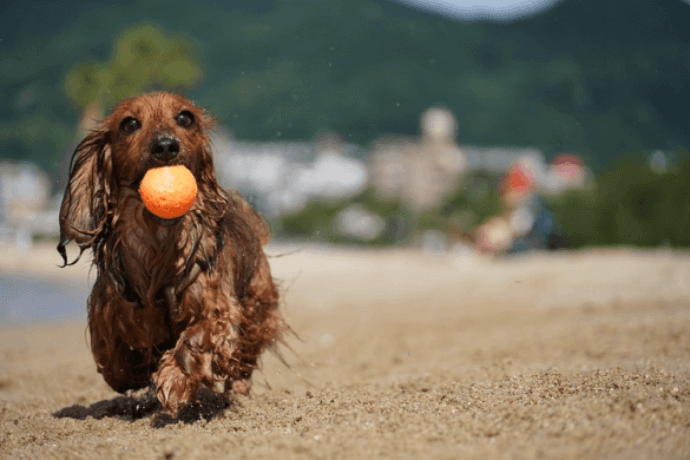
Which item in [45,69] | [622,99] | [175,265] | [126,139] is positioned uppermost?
[45,69]

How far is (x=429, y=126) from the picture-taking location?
976 inches

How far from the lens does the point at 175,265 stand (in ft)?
10.5

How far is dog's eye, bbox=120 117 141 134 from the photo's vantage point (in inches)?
125

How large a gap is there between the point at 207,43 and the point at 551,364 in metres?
115

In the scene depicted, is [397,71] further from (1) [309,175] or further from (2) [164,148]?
(2) [164,148]

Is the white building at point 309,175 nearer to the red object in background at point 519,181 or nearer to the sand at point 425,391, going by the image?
the red object in background at point 519,181

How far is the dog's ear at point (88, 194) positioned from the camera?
322cm

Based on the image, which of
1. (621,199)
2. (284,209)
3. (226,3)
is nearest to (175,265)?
(621,199)

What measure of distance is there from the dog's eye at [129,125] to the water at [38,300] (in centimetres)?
851

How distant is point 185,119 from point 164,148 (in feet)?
0.99

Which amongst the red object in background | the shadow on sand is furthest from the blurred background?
the shadow on sand

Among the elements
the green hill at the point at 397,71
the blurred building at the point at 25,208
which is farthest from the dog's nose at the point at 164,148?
the blurred building at the point at 25,208

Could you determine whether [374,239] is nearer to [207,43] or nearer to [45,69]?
[45,69]

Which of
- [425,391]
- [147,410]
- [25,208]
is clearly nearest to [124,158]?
[147,410]
